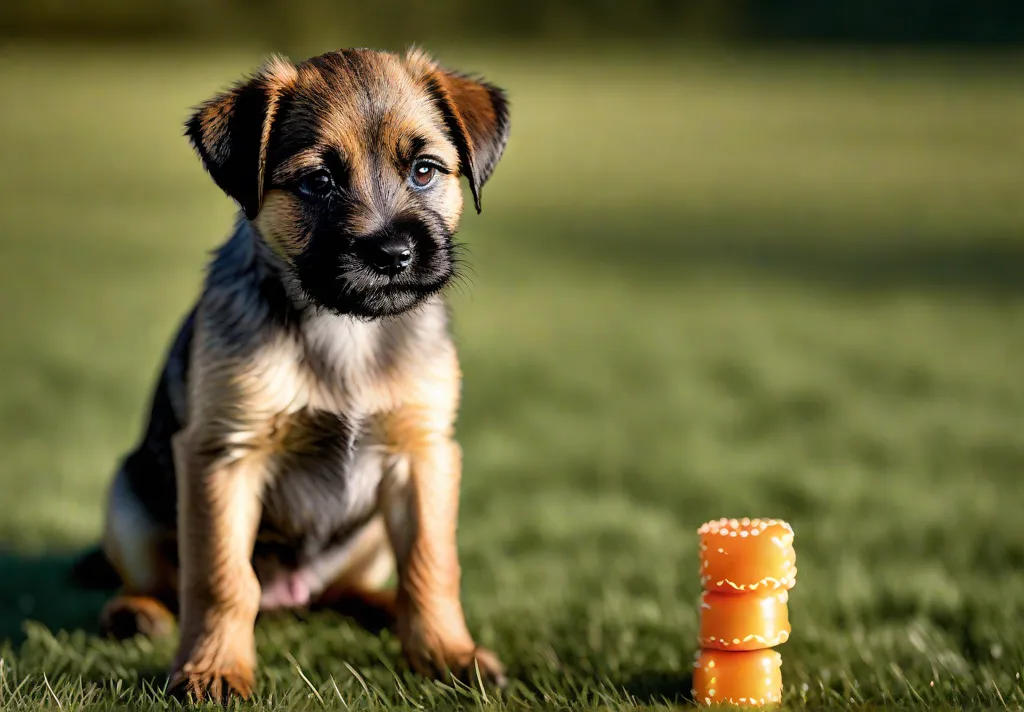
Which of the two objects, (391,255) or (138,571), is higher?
(391,255)

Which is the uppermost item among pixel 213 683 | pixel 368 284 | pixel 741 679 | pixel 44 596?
pixel 368 284

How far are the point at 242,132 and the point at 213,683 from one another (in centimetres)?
146

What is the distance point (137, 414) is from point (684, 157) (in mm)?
15521

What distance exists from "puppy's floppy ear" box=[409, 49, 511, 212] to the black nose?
0.41m

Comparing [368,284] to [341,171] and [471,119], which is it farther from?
[471,119]

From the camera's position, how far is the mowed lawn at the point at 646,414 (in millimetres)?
3658

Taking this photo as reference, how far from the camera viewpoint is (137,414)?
7.90 meters

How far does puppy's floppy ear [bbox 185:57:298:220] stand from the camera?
3.25m

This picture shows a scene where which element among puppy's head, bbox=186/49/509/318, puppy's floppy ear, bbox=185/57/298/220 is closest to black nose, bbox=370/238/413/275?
puppy's head, bbox=186/49/509/318

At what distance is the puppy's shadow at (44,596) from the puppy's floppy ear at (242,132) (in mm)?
1674

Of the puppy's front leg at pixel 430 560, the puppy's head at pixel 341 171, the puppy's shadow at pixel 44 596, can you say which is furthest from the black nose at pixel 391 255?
the puppy's shadow at pixel 44 596

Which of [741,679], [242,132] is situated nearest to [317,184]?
[242,132]

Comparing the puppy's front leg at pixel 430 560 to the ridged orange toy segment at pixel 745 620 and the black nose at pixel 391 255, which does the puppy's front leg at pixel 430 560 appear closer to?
the black nose at pixel 391 255

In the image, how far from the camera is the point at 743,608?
3012 mm
